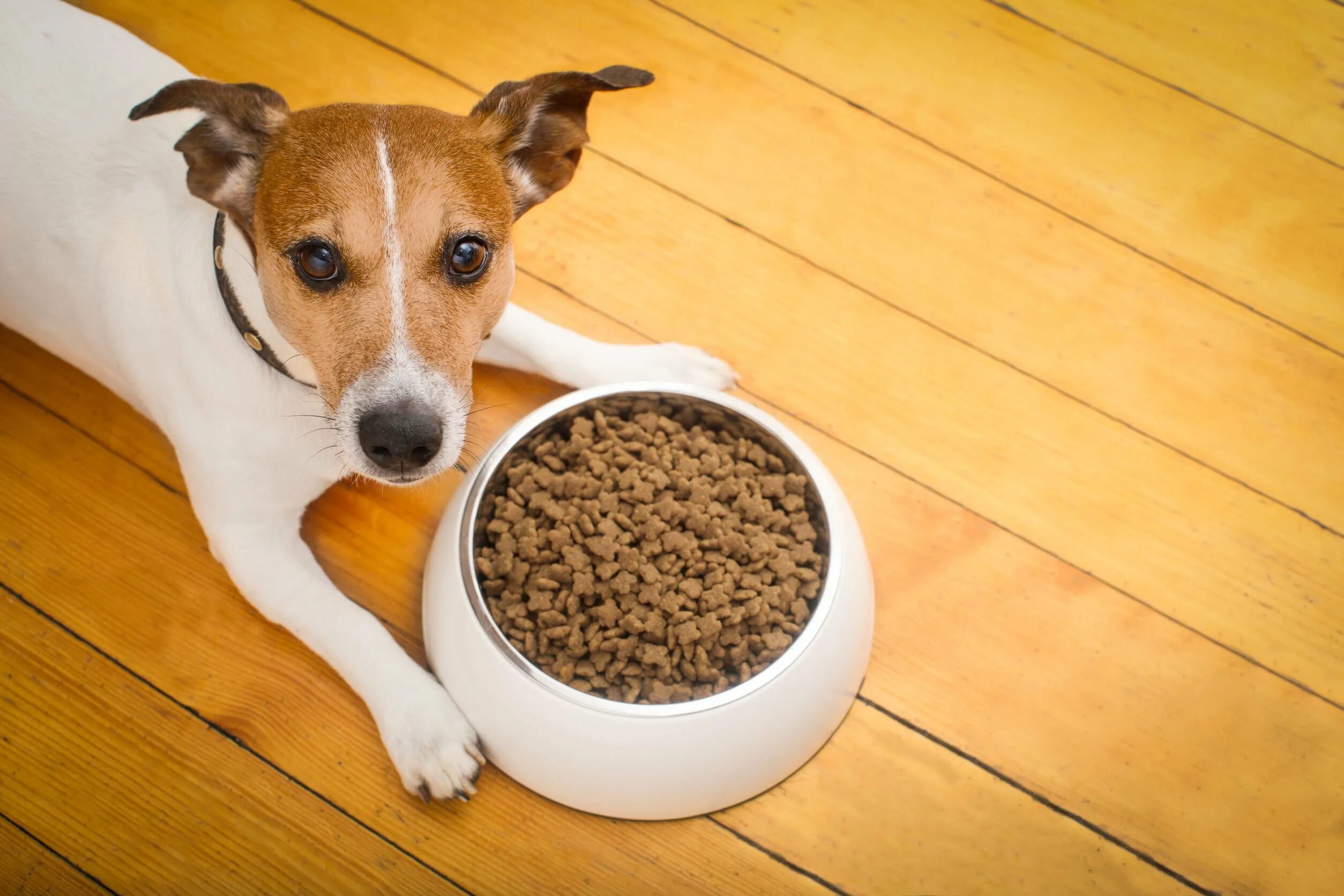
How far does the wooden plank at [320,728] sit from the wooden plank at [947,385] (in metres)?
0.48

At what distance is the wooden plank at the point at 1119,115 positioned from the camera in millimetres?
2002

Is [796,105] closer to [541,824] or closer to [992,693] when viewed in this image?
[992,693]

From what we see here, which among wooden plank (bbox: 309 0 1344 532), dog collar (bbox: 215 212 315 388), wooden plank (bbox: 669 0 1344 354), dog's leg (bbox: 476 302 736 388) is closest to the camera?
dog collar (bbox: 215 212 315 388)

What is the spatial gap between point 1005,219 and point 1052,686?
914mm

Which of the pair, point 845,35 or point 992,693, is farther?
point 845,35

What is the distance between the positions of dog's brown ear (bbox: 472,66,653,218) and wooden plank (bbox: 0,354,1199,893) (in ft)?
2.25

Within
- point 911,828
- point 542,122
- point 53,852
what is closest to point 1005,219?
point 542,122

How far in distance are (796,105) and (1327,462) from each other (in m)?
1.23

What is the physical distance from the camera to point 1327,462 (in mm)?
1869

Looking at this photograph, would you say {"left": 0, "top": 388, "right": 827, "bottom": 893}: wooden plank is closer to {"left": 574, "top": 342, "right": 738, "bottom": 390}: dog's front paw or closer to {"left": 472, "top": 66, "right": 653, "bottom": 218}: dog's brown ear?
{"left": 574, "top": 342, "right": 738, "bottom": 390}: dog's front paw

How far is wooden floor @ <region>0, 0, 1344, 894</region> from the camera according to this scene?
5.14 feet

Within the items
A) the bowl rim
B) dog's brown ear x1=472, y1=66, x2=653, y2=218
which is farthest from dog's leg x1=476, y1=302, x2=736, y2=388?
dog's brown ear x1=472, y1=66, x2=653, y2=218

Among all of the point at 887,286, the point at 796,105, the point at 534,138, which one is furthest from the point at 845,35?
the point at 534,138

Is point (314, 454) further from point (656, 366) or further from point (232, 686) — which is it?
point (656, 366)
